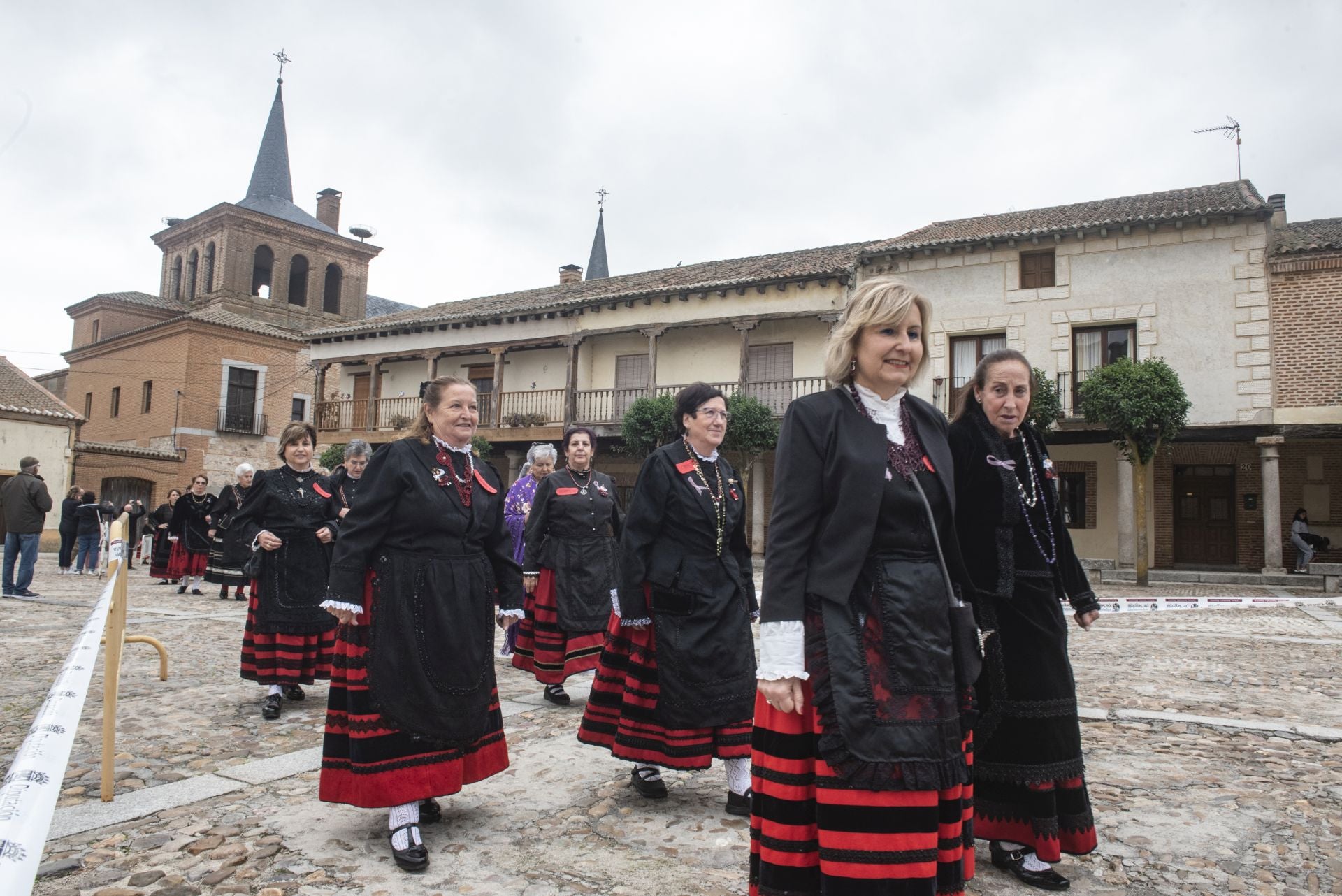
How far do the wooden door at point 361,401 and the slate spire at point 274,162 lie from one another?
19.2 m

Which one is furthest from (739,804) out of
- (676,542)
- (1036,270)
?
(1036,270)

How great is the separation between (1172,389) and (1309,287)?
4.19 metres

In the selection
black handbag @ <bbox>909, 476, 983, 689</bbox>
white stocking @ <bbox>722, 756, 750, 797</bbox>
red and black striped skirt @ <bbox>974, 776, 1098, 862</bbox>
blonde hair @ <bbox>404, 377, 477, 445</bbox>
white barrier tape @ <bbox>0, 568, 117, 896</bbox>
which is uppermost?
blonde hair @ <bbox>404, 377, 477, 445</bbox>

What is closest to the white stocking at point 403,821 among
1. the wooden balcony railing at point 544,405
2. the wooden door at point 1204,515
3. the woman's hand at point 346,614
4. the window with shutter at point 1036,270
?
the woman's hand at point 346,614

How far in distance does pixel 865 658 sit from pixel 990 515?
1.14 meters

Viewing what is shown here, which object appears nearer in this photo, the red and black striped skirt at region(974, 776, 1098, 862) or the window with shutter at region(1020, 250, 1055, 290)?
the red and black striped skirt at region(974, 776, 1098, 862)

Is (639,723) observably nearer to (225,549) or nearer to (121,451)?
(225,549)

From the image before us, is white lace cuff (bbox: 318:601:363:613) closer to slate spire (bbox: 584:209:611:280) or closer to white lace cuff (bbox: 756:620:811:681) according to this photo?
white lace cuff (bbox: 756:620:811:681)

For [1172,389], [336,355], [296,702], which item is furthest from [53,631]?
[336,355]

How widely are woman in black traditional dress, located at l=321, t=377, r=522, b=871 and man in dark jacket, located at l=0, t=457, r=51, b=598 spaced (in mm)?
11385

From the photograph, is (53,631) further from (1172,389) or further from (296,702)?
(1172,389)

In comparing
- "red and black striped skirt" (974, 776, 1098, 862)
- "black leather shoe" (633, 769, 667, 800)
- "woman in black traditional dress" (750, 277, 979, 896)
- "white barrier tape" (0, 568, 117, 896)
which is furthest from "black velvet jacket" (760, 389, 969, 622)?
"black leather shoe" (633, 769, 667, 800)

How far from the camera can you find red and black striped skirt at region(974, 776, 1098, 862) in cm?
291

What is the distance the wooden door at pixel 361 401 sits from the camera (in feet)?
93.3
